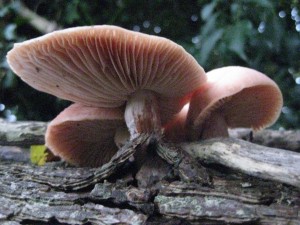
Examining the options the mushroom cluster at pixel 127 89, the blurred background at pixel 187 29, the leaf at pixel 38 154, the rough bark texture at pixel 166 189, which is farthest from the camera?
the blurred background at pixel 187 29

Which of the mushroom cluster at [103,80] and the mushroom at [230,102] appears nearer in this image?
the mushroom cluster at [103,80]

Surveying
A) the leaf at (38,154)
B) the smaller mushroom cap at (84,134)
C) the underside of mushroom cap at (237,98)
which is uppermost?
the underside of mushroom cap at (237,98)

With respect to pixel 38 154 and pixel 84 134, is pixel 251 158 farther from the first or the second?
pixel 38 154

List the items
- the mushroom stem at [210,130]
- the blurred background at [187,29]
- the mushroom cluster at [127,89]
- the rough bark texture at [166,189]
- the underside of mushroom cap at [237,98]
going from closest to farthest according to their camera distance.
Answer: the rough bark texture at [166,189] → the mushroom cluster at [127,89] → the underside of mushroom cap at [237,98] → the mushroom stem at [210,130] → the blurred background at [187,29]

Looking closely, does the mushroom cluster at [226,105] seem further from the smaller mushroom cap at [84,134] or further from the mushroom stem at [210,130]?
the smaller mushroom cap at [84,134]

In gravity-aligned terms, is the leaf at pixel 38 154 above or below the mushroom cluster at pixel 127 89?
below

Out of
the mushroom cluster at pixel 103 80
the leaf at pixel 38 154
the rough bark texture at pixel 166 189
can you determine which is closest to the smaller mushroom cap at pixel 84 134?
the mushroom cluster at pixel 103 80

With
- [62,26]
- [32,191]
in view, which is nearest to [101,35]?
[32,191]
